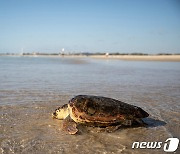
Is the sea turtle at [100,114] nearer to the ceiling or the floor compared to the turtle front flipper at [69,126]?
nearer to the ceiling

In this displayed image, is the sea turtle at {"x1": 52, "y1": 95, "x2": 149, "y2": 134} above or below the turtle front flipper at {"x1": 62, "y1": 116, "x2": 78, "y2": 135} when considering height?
above

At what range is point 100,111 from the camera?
630 cm

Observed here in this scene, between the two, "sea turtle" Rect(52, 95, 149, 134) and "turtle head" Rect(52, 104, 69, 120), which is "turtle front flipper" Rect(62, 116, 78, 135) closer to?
"sea turtle" Rect(52, 95, 149, 134)

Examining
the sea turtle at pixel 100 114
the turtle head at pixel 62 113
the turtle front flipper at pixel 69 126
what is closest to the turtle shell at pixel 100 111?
the sea turtle at pixel 100 114

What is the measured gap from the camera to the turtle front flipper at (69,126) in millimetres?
5894

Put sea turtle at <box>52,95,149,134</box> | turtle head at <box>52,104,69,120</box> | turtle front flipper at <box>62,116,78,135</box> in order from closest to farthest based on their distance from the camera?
1. turtle front flipper at <box>62,116,78,135</box>
2. sea turtle at <box>52,95,149,134</box>
3. turtle head at <box>52,104,69,120</box>

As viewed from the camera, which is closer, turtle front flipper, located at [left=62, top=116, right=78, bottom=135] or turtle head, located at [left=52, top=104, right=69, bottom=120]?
turtle front flipper, located at [left=62, top=116, right=78, bottom=135]

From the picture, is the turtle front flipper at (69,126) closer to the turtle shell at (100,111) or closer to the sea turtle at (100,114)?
the sea turtle at (100,114)

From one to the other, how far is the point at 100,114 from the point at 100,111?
77 mm

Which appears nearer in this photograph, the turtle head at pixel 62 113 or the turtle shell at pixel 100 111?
the turtle shell at pixel 100 111

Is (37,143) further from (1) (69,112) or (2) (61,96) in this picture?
(2) (61,96)

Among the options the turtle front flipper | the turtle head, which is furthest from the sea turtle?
the turtle head

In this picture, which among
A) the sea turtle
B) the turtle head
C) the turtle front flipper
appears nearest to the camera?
the turtle front flipper

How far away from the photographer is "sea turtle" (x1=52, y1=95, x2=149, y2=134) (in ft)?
20.6
